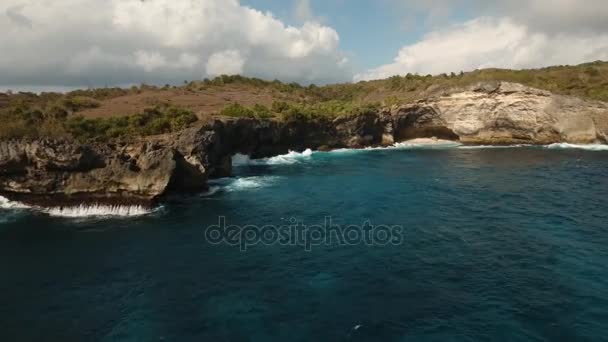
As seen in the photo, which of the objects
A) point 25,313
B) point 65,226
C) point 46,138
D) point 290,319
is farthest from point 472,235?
point 46,138

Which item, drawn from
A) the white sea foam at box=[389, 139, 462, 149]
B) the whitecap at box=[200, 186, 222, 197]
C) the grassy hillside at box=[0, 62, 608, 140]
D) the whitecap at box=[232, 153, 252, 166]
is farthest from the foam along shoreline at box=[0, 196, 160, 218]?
the white sea foam at box=[389, 139, 462, 149]

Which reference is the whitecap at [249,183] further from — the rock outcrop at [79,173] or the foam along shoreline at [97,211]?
Answer: the foam along shoreline at [97,211]

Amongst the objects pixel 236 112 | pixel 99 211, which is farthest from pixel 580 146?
pixel 99 211

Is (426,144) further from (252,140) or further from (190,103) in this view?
(190,103)

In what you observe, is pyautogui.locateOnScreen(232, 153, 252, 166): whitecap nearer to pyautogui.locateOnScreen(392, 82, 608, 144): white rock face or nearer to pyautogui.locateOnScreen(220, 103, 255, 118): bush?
pyautogui.locateOnScreen(220, 103, 255, 118): bush

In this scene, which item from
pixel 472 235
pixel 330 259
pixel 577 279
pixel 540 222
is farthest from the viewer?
pixel 540 222

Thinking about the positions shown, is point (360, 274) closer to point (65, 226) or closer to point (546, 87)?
point (65, 226)
